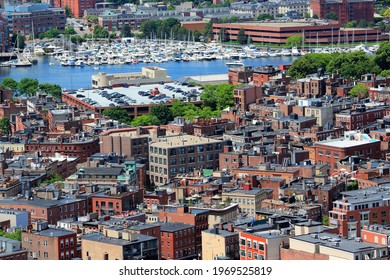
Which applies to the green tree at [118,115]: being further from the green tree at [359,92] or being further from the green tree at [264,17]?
the green tree at [264,17]

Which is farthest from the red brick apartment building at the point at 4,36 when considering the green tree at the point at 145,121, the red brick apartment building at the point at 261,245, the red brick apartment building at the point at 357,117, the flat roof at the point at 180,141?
the red brick apartment building at the point at 261,245

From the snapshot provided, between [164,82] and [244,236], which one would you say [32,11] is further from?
[244,236]

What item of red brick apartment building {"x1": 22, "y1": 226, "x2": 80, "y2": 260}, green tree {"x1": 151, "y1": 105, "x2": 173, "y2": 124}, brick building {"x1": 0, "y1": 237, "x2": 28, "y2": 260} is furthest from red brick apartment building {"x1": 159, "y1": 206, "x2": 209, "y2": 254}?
green tree {"x1": 151, "y1": 105, "x2": 173, "y2": 124}

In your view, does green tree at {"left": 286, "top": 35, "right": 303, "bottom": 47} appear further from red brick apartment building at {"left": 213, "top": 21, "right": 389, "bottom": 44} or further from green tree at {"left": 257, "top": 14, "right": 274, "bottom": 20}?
green tree at {"left": 257, "top": 14, "right": 274, "bottom": 20}

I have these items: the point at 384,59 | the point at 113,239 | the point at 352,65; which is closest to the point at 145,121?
the point at 352,65

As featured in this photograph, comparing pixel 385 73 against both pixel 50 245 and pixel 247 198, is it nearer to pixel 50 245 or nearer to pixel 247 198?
pixel 247 198

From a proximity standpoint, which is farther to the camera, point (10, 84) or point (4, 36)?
point (4, 36)

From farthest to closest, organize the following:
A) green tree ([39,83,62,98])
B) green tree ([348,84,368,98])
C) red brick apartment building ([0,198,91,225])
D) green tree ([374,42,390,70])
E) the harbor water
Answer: the harbor water < green tree ([374,42,390,70]) < green tree ([39,83,62,98]) < green tree ([348,84,368,98]) < red brick apartment building ([0,198,91,225])
